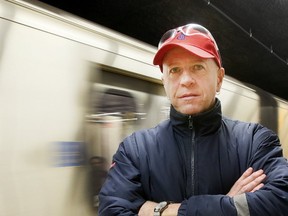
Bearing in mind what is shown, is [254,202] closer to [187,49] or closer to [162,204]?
[162,204]

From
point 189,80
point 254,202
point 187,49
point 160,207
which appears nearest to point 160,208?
point 160,207

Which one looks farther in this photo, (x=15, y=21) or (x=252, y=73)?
(x=252, y=73)

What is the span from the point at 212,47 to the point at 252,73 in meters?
8.67

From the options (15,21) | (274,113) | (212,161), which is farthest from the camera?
(274,113)

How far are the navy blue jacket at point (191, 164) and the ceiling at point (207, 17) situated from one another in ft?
11.2

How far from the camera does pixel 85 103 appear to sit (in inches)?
88.8

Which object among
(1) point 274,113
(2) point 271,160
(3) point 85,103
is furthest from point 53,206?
(1) point 274,113

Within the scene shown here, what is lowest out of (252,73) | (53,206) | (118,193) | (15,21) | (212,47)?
(53,206)

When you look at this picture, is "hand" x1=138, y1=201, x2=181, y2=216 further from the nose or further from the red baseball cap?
the red baseball cap

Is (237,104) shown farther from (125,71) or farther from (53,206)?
(53,206)

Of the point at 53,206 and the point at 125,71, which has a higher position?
the point at 125,71

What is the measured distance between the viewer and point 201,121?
1436 millimetres

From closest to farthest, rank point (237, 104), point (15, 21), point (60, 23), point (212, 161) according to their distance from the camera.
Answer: point (212, 161) → point (15, 21) → point (60, 23) → point (237, 104)

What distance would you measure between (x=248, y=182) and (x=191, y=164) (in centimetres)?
22
